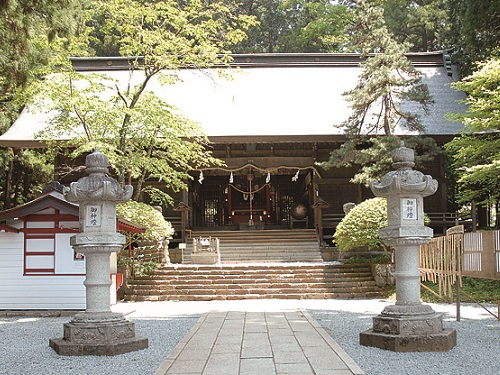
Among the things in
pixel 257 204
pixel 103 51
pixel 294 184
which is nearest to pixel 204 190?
pixel 257 204

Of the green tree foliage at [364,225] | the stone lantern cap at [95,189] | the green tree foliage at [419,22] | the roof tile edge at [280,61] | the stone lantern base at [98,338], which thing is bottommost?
the stone lantern base at [98,338]

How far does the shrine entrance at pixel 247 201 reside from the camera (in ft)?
84.5

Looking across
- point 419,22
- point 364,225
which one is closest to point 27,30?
point 364,225

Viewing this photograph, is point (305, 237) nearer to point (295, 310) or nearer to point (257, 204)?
point (257, 204)

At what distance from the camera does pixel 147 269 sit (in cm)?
1454

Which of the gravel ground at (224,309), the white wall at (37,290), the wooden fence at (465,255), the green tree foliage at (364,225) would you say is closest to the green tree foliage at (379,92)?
Answer: the green tree foliage at (364,225)

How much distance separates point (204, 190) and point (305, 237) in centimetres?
783

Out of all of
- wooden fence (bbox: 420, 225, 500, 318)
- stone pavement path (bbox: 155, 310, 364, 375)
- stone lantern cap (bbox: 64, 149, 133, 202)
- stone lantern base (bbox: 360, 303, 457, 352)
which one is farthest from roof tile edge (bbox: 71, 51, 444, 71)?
stone lantern base (bbox: 360, 303, 457, 352)

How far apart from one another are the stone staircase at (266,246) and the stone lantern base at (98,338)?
10.7 metres

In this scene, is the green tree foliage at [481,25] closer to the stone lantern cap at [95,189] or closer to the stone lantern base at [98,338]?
the stone lantern cap at [95,189]

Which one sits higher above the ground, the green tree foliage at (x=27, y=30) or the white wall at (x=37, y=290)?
the green tree foliage at (x=27, y=30)

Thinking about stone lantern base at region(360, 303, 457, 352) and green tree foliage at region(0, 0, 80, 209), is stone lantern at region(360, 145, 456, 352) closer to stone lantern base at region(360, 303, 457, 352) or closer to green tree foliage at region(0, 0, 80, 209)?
stone lantern base at region(360, 303, 457, 352)

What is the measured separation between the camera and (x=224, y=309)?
1118 cm

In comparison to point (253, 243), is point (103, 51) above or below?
above
